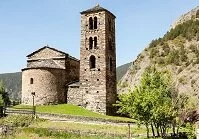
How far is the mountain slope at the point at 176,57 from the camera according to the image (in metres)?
74.3

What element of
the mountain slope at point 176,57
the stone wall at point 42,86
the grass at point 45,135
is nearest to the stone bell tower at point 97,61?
the stone wall at point 42,86

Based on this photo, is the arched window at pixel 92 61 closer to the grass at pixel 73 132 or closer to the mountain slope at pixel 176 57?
the grass at pixel 73 132

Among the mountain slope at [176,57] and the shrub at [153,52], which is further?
the shrub at [153,52]

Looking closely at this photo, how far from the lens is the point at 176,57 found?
8306 centimetres

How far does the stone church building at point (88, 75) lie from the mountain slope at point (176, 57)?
17.7 m

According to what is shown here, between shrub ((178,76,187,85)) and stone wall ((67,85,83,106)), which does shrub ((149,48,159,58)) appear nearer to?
shrub ((178,76,187,85))

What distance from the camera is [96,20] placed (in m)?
60.0

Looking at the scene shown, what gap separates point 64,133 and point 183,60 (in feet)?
151

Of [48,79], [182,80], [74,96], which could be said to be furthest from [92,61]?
[182,80]

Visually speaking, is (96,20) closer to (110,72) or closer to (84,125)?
(110,72)

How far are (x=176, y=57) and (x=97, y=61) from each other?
95.6ft

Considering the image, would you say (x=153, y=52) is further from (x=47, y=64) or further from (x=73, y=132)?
(x=73, y=132)

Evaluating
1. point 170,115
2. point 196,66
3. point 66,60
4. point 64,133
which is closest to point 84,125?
point 64,133

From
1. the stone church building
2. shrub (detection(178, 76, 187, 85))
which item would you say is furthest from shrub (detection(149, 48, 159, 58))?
the stone church building
